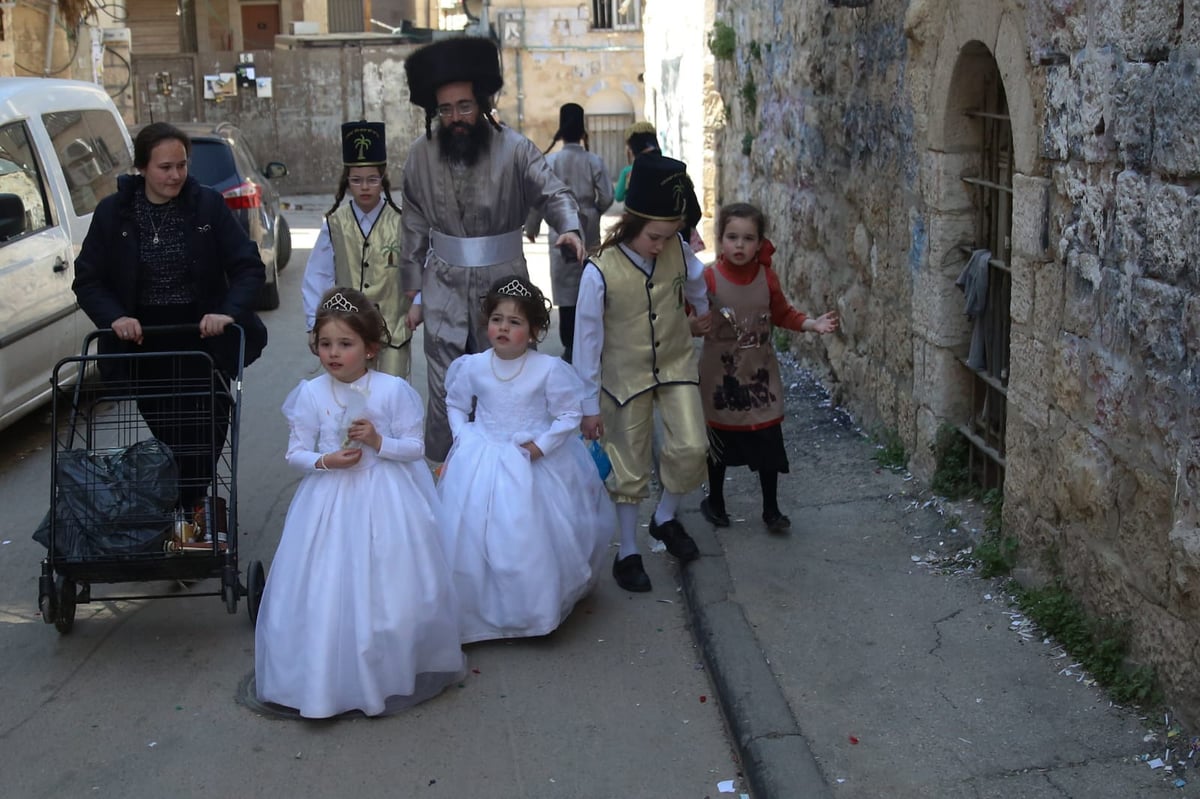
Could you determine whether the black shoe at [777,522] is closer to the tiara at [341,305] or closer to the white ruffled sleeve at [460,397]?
the white ruffled sleeve at [460,397]

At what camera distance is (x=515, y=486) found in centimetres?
530

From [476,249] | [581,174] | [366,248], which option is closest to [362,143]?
[366,248]

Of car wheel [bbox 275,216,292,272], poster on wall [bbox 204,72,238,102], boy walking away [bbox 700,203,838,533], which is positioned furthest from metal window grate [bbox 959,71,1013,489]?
poster on wall [bbox 204,72,238,102]

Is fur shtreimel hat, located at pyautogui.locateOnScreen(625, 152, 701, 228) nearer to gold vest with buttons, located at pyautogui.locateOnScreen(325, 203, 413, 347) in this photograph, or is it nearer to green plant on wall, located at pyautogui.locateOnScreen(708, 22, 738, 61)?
gold vest with buttons, located at pyautogui.locateOnScreen(325, 203, 413, 347)

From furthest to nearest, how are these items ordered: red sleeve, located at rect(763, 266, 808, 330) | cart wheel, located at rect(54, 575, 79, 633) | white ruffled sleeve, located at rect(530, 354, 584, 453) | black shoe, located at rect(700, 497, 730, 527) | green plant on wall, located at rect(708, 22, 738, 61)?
green plant on wall, located at rect(708, 22, 738, 61) → black shoe, located at rect(700, 497, 730, 527) → red sleeve, located at rect(763, 266, 808, 330) → white ruffled sleeve, located at rect(530, 354, 584, 453) → cart wheel, located at rect(54, 575, 79, 633)

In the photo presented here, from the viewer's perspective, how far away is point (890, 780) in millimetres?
4184

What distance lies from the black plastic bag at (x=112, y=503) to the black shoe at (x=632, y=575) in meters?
1.88

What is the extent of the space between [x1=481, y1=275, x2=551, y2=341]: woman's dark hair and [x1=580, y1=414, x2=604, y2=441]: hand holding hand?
39 centimetres

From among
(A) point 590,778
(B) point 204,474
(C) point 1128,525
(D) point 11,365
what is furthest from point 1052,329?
(D) point 11,365

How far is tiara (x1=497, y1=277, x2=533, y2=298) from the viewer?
5449mm

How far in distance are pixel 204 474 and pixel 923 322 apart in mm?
3376

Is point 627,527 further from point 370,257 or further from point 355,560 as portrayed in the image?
point 370,257

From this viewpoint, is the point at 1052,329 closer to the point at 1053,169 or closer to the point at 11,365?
the point at 1053,169

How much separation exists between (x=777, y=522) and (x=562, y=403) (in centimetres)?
154
